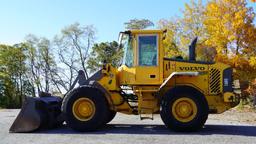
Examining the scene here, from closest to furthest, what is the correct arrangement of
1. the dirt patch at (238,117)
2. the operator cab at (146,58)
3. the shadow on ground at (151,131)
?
the shadow on ground at (151,131)
the operator cab at (146,58)
the dirt patch at (238,117)

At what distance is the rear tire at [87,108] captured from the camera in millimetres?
11984

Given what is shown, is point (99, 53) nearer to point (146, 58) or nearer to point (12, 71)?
point (12, 71)

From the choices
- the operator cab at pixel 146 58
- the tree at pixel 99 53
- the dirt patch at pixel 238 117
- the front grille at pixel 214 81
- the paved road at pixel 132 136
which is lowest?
the dirt patch at pixel 238 117

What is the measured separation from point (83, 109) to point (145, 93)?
6.27 ft

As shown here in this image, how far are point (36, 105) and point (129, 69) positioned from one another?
2.95 meters

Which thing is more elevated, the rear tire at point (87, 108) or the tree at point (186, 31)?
the tree at point (186, 31)

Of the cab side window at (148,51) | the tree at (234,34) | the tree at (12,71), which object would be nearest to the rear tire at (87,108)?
the cab side window at (148,51)

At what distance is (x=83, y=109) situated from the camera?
39.9 ft

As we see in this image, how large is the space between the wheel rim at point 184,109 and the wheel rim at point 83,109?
92.2 inches

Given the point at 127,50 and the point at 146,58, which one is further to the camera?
the point at 127,50

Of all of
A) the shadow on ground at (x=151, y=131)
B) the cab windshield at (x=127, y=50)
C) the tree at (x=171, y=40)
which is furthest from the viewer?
the tree at (x=171, y=40)

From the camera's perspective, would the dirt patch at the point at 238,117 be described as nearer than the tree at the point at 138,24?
Yes

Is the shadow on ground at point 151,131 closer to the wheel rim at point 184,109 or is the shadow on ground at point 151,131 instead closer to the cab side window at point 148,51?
the wheel rim at point 184,109

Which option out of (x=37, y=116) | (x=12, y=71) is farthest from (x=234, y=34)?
(x=12, y=71)
